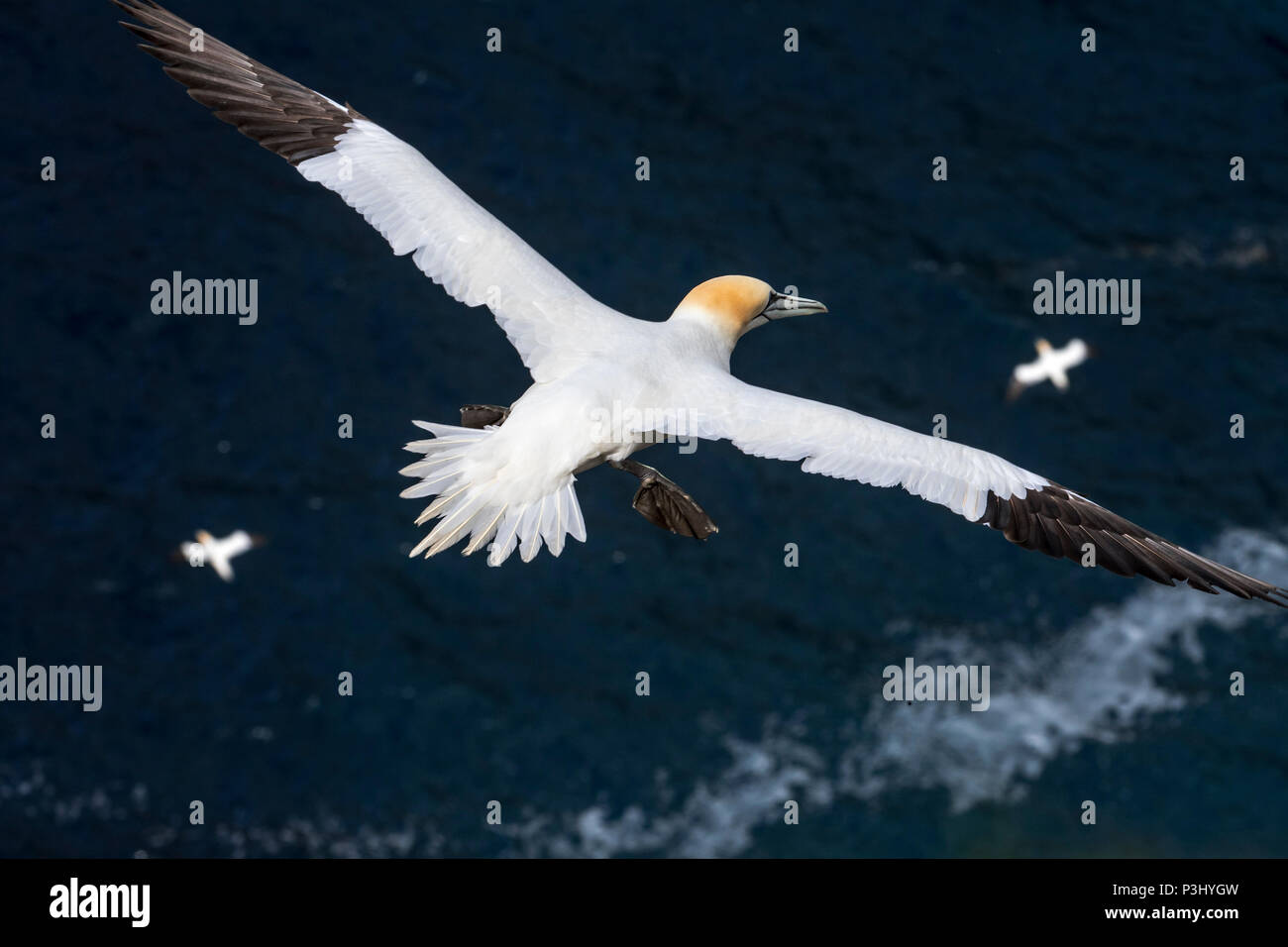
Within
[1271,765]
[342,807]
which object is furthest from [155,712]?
[1271,765]

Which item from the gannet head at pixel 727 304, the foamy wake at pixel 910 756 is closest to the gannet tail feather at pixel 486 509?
the gannet head at pixel 727 304

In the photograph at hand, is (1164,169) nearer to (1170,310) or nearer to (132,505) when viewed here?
(1170,310)

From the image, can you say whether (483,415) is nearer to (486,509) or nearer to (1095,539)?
(486,509)

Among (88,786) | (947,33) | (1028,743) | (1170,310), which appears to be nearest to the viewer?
(88,786)

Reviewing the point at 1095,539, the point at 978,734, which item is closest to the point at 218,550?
→ the point at 978,734

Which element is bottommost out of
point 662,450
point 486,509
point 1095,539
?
point 1095,539

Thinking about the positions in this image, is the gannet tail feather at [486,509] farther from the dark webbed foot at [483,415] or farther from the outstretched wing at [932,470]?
the dark webbed foot at [483,415]
